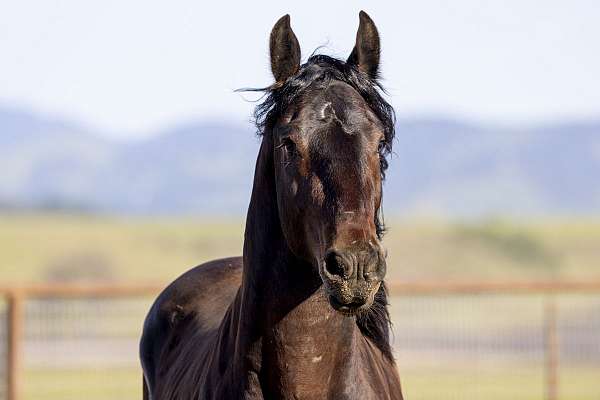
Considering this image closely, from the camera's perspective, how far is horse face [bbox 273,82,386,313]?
404 centimetres

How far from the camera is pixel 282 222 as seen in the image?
450 cm

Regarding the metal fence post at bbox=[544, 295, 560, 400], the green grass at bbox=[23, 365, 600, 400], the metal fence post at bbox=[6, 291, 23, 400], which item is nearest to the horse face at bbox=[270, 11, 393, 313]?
the metal fence post at bbox=[6, 291, 23, 400]

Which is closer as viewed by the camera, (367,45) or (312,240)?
(312,240)

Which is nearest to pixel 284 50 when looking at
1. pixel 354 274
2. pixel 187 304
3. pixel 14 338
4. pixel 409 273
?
pixel 354 274

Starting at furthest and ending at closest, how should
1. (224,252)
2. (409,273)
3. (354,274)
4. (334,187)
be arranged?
Answer: (224,252) < (409,273) < (334,187) < (354,274)

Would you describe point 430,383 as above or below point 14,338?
below

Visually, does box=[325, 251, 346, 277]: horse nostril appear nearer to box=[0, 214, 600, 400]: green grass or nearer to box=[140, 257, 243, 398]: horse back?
box=[0, 214, 600, 400]: green grass

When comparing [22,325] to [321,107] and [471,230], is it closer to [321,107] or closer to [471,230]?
[321,107]

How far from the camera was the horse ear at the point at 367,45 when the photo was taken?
4840 mm

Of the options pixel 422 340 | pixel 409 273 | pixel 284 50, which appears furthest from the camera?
pixel 409 273

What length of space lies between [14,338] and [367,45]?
6.33 meters

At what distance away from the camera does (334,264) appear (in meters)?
4.07

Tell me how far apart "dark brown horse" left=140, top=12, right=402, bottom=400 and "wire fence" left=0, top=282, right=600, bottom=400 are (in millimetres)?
5789

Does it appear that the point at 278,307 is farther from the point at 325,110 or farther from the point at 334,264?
the point at 325,110
